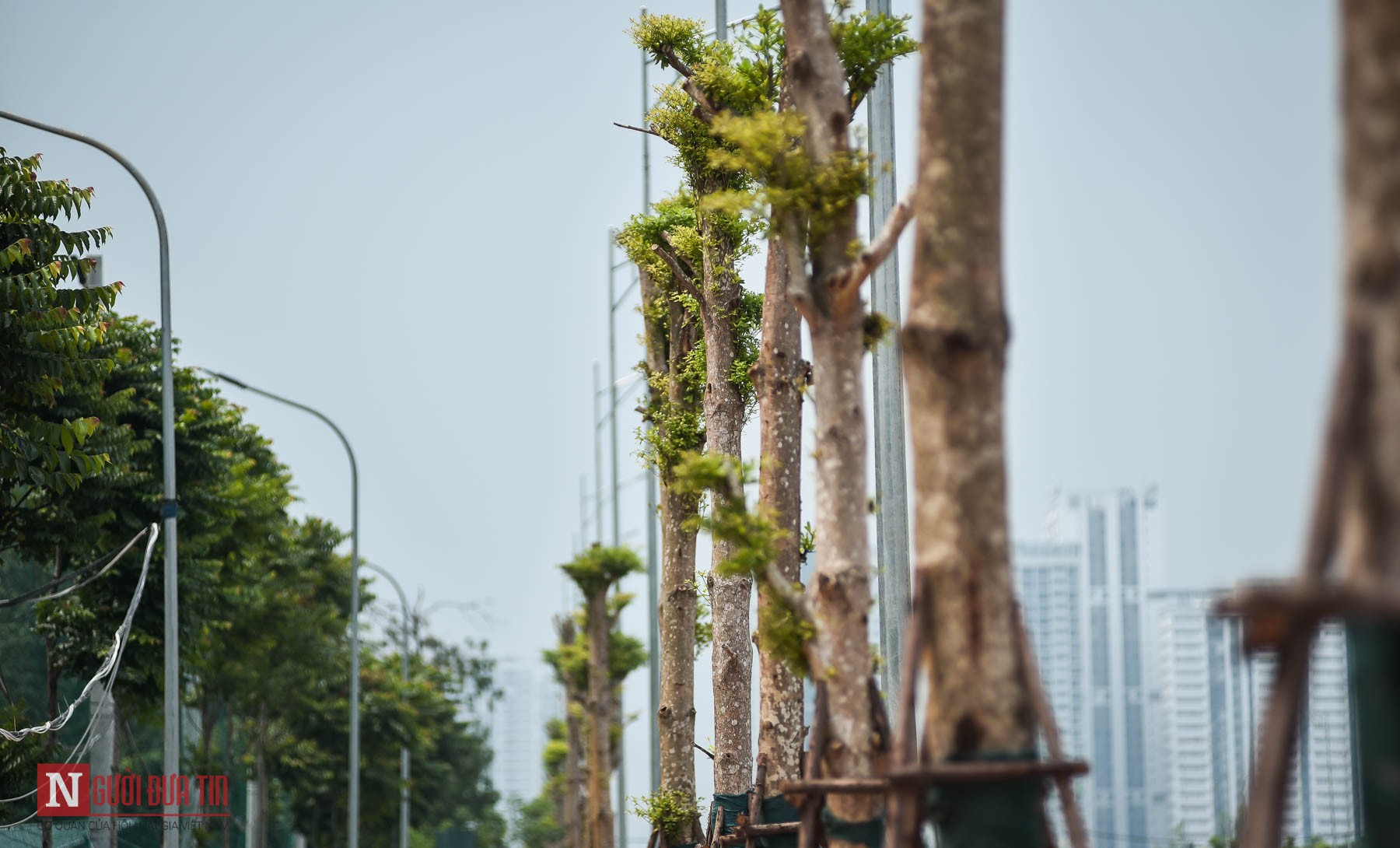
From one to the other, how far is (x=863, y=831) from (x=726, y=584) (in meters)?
7.15

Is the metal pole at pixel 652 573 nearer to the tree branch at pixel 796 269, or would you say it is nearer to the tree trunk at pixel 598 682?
the tree trunk at pixel 598 682

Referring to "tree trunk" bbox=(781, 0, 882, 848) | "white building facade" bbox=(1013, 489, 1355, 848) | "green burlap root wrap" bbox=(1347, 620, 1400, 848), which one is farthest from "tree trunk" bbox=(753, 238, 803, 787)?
"white building facade" bbox=(1013, 489, 1355, 848)

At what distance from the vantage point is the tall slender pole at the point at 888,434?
12945 millimetres

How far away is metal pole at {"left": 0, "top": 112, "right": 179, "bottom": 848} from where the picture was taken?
17094mm

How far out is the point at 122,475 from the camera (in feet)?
71.3

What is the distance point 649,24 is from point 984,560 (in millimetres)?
10397

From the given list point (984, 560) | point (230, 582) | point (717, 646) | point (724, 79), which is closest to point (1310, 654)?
point (984, 560)

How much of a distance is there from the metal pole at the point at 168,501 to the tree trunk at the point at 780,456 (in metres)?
7.73

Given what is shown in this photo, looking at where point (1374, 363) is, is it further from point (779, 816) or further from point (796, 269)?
point (779, 816)

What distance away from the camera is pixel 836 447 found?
371 inches

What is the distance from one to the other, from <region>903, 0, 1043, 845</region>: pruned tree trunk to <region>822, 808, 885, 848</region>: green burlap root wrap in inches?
92.4

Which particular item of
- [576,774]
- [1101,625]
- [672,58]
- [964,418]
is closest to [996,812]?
[964,418]

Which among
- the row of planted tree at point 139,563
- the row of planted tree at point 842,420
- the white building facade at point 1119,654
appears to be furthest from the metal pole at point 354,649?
the white building facade at point 1119,654

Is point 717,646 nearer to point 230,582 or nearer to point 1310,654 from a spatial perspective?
point 1310,654
